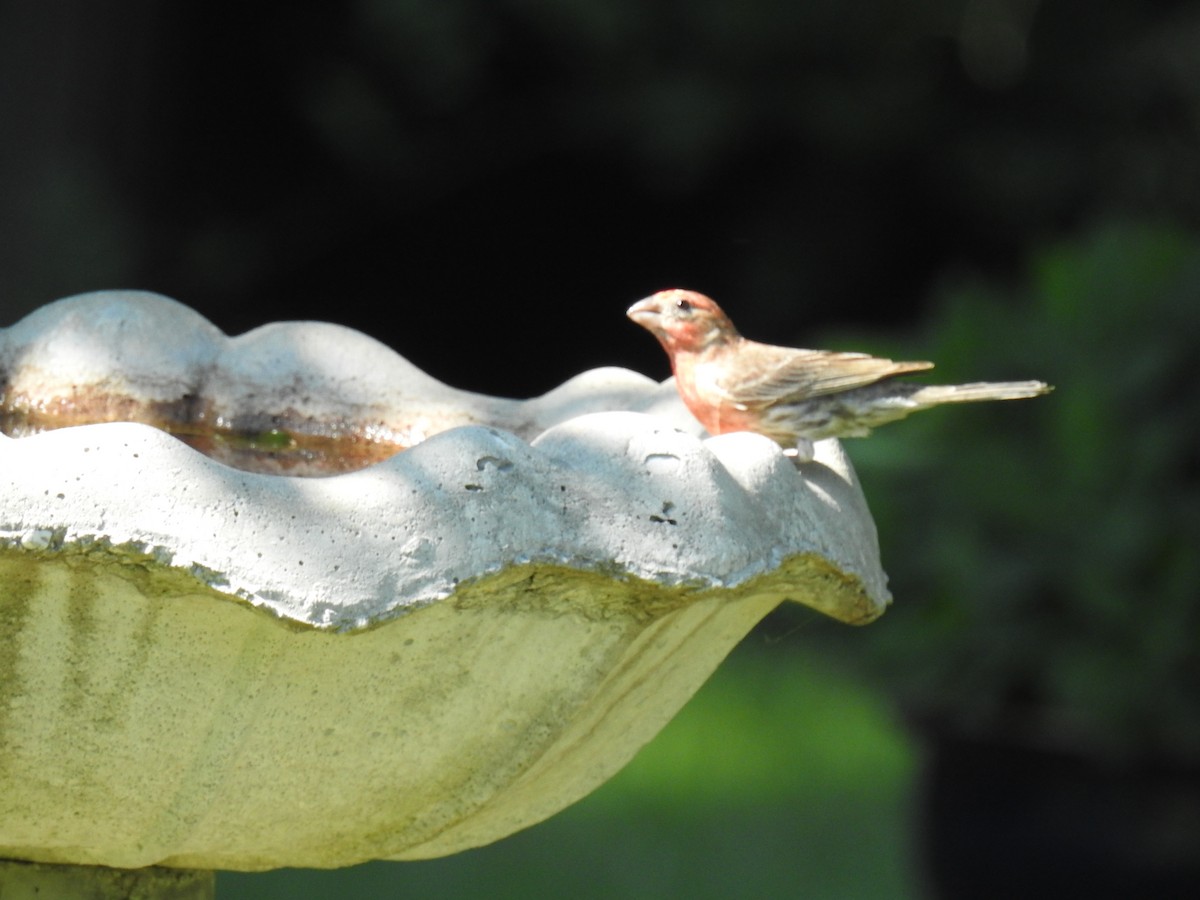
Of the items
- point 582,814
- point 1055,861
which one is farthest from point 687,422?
point 582,814

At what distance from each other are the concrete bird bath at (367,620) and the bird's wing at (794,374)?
31 cm

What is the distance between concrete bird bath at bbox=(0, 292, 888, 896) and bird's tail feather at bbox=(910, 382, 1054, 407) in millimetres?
440

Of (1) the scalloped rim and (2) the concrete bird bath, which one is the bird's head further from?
(1) the scalloped rim

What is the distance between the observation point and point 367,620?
158cm

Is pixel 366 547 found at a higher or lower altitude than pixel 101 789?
higher

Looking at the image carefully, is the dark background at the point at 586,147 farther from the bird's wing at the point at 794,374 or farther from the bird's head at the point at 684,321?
the bird's wing at the point at 794,374

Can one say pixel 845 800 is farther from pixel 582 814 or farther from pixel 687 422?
pixel 687 422

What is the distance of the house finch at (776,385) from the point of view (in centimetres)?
258

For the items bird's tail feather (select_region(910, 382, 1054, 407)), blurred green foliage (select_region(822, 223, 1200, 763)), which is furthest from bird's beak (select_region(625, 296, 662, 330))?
blurred green foliage (select_region(822, 223, 1200, 763))

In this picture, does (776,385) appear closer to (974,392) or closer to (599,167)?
(974,392)

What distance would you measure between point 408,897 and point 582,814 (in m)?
0.99

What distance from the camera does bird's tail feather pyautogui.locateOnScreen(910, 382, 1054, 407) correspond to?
264 centimetres

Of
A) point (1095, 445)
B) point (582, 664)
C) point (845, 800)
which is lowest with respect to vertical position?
point (845, 800)

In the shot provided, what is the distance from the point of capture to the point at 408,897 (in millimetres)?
4984
